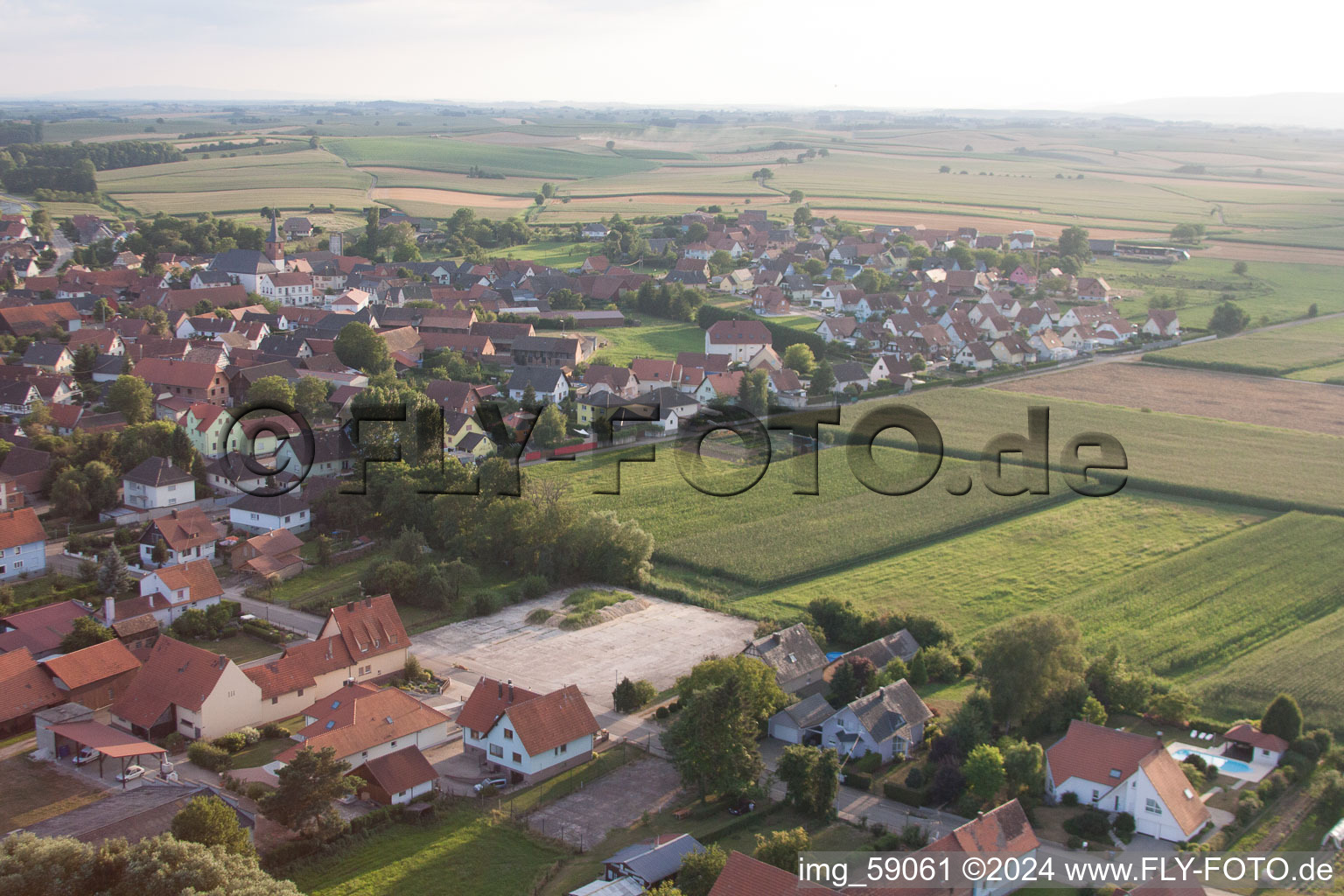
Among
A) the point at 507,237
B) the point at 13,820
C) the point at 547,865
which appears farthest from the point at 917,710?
the point at 507,237

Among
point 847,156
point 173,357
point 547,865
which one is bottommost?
point 547,865

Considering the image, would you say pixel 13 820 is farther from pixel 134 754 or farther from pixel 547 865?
pixel 547 865

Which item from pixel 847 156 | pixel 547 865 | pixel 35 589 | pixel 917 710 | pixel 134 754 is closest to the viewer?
pixel 547 865

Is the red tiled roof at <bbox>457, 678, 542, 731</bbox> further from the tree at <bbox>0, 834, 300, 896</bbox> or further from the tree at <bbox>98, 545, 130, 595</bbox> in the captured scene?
the tree at <bbox>98, 545, 130, 595</bbox>

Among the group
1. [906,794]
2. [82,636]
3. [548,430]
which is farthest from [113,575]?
[906,794]

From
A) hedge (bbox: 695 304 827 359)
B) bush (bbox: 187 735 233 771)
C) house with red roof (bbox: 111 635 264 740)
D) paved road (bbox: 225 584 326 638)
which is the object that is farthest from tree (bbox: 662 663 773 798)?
hedge (bbox: 695 304 827 359)

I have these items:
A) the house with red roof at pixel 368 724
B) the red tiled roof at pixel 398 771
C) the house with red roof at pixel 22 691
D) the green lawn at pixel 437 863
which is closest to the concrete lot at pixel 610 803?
the green lawn at pixel 437 863
